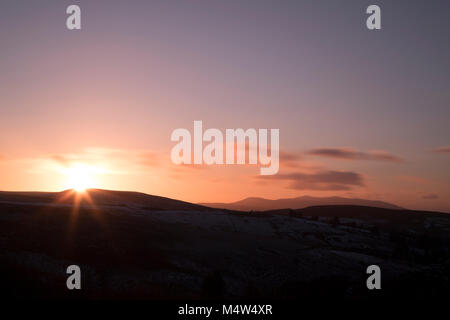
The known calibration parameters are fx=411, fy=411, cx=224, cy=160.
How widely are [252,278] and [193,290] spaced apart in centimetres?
847

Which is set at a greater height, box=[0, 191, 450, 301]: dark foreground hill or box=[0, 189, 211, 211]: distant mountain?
box=[0, 189, 211, 211]: distant mountain

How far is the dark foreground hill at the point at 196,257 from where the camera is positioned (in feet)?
130

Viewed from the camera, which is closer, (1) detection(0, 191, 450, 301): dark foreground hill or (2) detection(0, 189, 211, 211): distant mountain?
(1) detection(0, 191, 450, 301): dark foreground hill

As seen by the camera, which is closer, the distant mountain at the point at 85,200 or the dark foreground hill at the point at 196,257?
the dark foreground hill at the point at 196,257

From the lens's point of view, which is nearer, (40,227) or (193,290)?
(193,290)

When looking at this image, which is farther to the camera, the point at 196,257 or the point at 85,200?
the point at 85,200

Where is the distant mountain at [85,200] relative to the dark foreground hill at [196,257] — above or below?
above

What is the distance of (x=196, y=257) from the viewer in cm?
5191

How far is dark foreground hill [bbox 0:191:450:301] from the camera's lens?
130ft

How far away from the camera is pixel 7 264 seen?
4103cm

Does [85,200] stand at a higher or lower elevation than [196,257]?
higher
